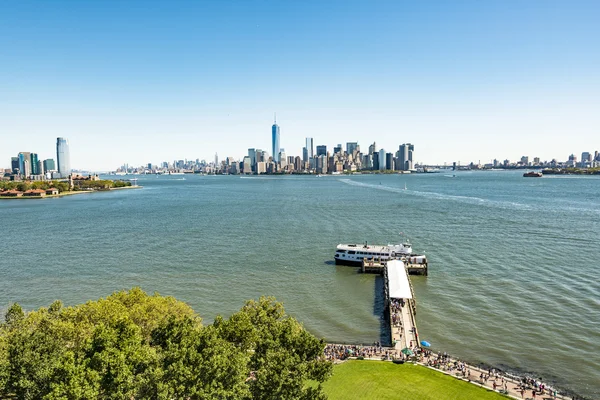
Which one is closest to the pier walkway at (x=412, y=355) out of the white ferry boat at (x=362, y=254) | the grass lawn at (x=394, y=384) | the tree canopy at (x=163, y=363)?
the grass lawn at (x=394, y=384)

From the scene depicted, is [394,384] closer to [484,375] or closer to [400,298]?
[484,375]

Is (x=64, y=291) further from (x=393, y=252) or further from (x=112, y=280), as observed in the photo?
(x=393, y=252)

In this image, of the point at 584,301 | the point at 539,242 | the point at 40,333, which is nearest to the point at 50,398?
the point at 40,333

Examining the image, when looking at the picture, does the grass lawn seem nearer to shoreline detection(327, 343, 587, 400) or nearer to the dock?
shoreline detection(327, 343, 587, 400)

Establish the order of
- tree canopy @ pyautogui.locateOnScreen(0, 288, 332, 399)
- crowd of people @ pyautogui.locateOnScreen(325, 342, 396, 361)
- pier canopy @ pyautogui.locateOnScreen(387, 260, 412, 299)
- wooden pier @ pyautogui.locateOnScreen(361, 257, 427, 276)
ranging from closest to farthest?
tree canopy @ pyautogui.locateOnScreen(0, 288, 332, 399) → crowd of people @ pyautogui.locateOnScreen(325, 342, 396, 361) → pier canopy @ pyautogui.locateOnScreen(387, 260, 412, 299) → wooden pier @ pyautogui.locateOnScreen(361, 257, 427, 276)

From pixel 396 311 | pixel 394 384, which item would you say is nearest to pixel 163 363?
pixel 394 384

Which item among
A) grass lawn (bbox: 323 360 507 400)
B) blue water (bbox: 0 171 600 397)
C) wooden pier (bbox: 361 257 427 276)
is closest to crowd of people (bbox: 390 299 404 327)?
blue water (bbox: 0 171 600 397)
